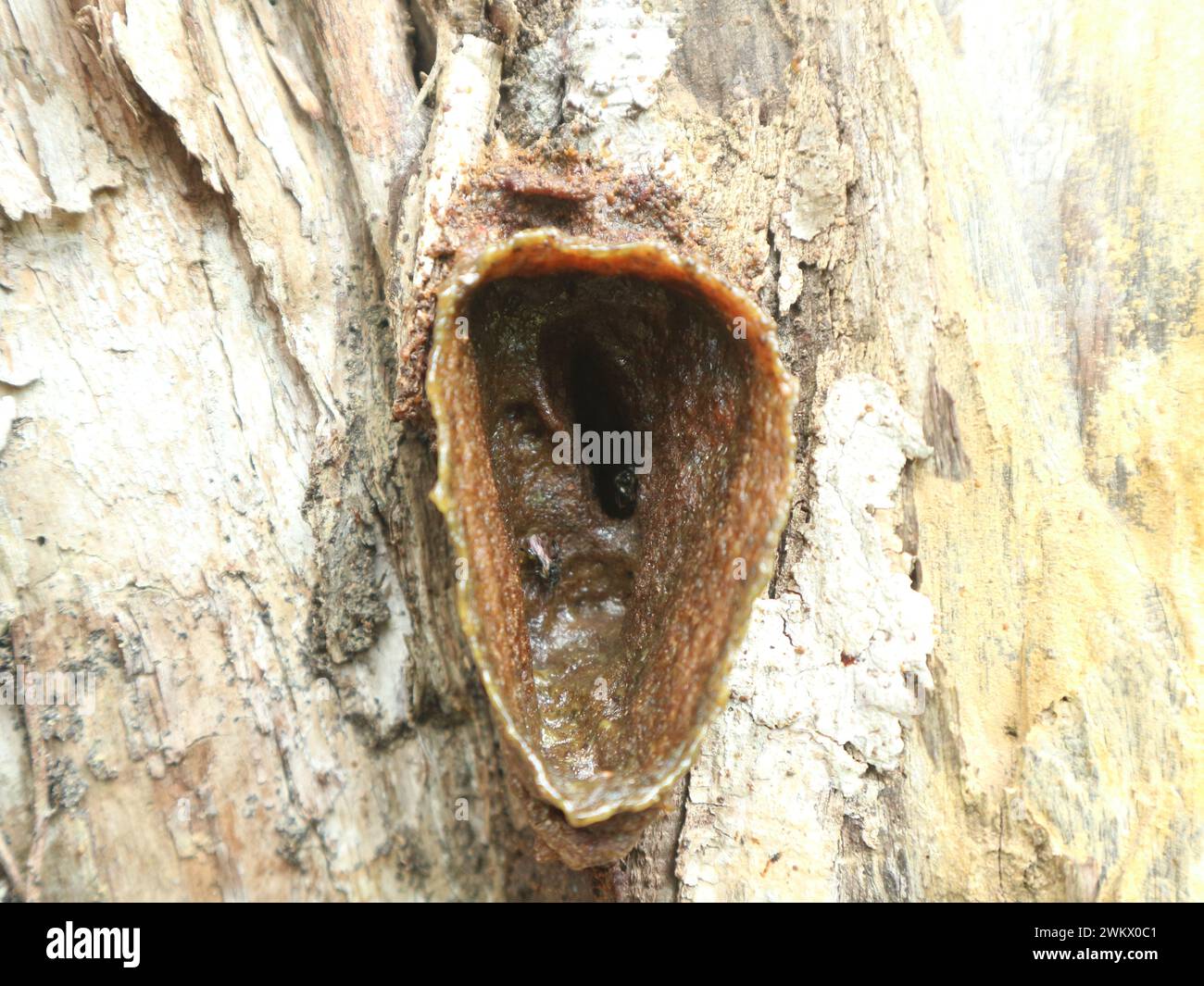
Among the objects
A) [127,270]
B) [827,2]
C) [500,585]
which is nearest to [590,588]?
[500,585]

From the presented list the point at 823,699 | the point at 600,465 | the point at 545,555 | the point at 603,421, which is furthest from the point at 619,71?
the point at 823,699

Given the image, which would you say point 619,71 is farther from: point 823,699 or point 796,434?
point 823,699

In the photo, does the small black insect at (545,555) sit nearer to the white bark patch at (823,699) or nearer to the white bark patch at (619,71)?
the white bark patch at (823,699)

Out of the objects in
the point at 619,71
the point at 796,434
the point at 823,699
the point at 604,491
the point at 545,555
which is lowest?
the point at 823,699

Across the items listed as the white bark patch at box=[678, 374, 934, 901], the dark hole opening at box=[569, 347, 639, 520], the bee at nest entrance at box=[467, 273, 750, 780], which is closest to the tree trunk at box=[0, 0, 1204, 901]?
the white bark patch at box=[678, 374, 934, 901]

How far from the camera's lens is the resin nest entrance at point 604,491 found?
151 centimetres

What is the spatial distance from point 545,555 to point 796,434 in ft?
2.73

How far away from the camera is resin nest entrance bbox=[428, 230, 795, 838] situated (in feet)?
4.95

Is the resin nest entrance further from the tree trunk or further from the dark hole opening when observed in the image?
the tree trunk

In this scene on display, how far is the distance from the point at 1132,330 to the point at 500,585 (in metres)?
1.88

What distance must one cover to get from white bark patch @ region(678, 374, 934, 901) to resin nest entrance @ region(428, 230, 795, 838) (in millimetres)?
413

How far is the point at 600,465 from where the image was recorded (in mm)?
2146

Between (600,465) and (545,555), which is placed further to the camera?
(600,465)

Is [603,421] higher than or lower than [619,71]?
lower
